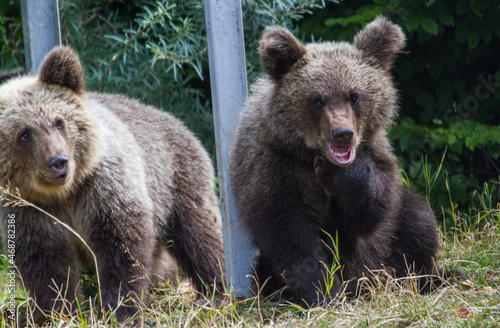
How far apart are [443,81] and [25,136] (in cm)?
419

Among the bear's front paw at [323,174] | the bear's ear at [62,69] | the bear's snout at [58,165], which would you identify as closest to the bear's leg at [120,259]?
the bear's snout at [58,165]

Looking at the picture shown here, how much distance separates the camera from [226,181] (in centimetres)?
475

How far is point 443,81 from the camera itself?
6.65 meters

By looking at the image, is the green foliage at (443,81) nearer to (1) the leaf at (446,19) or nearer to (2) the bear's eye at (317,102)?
(1) the leaf at (446,19)

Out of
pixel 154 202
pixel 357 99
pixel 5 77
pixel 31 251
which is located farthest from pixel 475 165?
pixel 5 77

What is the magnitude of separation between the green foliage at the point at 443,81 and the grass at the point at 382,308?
1.27 m

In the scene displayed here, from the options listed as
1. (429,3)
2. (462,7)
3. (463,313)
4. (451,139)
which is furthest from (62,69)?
(462,7)

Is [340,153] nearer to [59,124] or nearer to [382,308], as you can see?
[382,308]

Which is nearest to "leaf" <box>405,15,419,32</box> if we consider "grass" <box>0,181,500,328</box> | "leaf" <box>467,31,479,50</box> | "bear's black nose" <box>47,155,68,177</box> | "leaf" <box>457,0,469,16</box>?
"leaf" <box>457,0,469,16</box>

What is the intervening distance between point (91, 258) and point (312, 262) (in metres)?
1.59

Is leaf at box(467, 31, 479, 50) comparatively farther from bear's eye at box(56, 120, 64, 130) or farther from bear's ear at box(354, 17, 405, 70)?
bear's eye at box(56, 120, 64, 130)

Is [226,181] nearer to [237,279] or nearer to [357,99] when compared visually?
[237,279]

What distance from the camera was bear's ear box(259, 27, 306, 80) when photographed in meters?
4.25

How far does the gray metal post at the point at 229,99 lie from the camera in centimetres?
454
